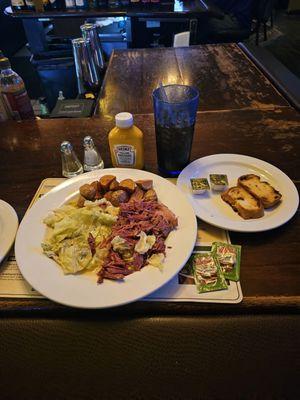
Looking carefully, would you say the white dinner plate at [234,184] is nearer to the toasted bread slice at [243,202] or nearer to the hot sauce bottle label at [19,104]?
the toasted bread slice at [243,202]

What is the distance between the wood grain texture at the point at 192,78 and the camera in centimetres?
127

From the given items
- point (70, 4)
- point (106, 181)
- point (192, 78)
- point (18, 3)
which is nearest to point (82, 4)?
point (70, 4)

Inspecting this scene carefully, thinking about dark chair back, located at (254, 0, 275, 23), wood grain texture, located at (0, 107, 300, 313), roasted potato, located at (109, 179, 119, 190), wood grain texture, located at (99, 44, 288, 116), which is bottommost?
dark chair back, located at (254, 0, 275, 23)

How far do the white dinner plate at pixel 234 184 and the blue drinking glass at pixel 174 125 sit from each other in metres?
0.05

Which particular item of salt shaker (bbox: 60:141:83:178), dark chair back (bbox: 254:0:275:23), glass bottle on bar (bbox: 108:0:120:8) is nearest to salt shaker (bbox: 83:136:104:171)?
salt shaker (bbox: 60:141:83:178)

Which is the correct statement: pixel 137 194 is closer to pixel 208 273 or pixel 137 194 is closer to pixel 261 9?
pixel 208 273

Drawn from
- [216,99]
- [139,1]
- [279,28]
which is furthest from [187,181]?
[279,28]

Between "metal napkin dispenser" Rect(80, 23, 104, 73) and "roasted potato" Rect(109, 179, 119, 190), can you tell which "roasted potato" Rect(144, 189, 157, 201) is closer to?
"roasted potato" Rect(109, 179, 119, 190)

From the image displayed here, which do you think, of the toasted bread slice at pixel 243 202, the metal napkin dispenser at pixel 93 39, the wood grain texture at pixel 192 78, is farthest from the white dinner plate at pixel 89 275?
the metal napkin dispenser at pixel 93 39

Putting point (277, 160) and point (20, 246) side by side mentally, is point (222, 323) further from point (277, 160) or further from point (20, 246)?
point (277, 160)

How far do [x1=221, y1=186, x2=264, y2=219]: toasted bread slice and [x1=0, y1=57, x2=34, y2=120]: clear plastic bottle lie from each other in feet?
2.74

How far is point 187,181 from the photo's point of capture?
747mm

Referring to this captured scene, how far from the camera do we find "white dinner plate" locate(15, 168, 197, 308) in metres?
0.49

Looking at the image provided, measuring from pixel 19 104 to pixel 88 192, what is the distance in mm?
616
